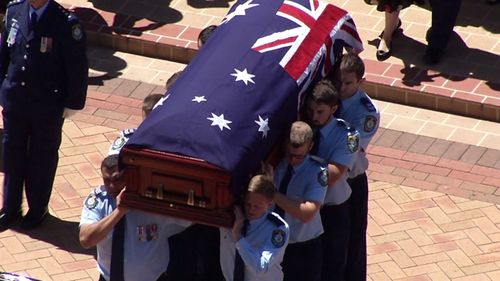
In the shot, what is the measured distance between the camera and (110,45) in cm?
1484

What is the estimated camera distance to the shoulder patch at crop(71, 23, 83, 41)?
1147 centimetres

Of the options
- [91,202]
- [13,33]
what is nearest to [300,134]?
[91,202]

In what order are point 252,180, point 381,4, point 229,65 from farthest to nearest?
point 381,4 < point 229,65 < point 252,180

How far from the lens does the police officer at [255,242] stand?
9.30 meters

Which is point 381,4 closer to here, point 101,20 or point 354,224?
point 101,20

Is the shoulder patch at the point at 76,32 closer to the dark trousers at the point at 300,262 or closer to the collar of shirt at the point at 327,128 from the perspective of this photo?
the collar of shirt at the point at 327,128

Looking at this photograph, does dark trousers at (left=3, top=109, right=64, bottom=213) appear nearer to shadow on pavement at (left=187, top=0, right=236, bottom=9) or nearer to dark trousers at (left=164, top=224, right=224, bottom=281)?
dark trousers at (left=164, top=224, right=224, bottom=281)

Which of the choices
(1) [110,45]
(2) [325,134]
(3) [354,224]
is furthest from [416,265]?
(1) [110,45]

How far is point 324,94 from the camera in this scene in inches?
393

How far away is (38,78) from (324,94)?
8.14ft

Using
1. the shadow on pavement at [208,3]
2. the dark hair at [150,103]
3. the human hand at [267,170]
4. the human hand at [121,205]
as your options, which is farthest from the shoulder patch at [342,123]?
the shadow on pavement at [208,3]

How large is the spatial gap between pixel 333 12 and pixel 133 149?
2172 millimetres

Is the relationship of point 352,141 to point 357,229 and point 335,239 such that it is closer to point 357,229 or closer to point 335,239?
point 335,239

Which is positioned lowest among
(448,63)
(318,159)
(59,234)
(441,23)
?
(448,63)
